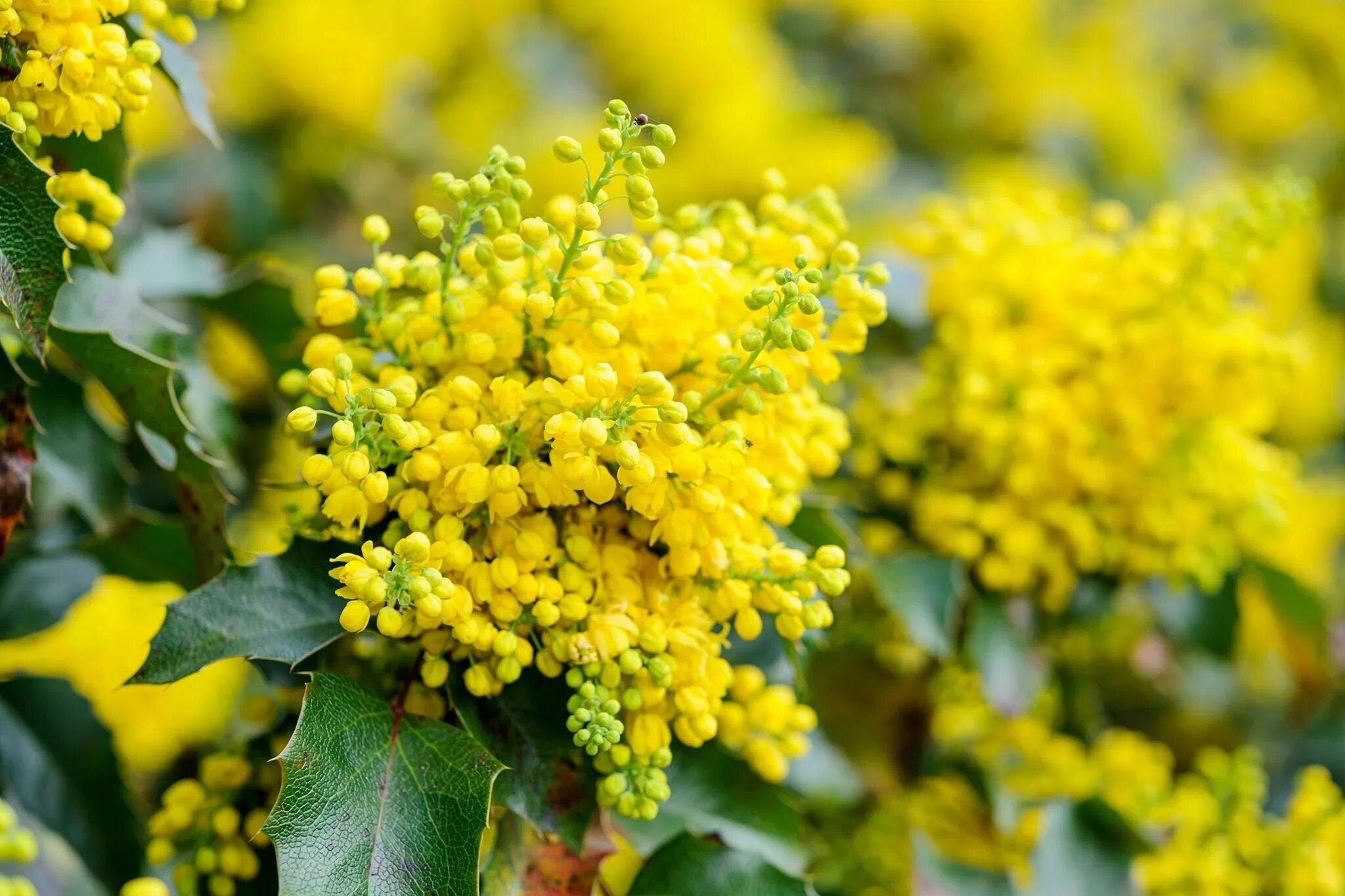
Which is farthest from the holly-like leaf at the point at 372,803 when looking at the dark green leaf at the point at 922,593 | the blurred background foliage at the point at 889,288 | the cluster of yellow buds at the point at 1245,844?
the cluster of yellow buds at the point at 1245,844

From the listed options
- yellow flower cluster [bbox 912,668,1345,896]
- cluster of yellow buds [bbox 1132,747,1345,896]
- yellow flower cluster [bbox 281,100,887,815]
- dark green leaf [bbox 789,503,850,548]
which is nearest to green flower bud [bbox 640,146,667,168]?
yellow flower cluster [bbox 281,100,887,815]

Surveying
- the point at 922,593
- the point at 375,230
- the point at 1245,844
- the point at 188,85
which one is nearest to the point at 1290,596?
the point at 1245,844

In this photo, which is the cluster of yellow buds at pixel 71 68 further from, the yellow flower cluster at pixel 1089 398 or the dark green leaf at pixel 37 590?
the yellow flower cluster at pixel 1089 398

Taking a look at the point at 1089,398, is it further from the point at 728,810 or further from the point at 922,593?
the point at 728,810

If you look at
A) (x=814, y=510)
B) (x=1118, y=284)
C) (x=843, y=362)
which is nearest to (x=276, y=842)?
(x=814, y=510)

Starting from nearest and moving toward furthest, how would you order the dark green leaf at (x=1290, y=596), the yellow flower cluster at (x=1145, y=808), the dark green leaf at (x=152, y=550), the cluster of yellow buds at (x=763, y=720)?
the cluster of yellow buds at (x=763, y=720), the dark green leaf at (x=152, y=550), the yellow flower cluster at (x=1145, y=808), the dark green leaf at (x=1290, y=596)

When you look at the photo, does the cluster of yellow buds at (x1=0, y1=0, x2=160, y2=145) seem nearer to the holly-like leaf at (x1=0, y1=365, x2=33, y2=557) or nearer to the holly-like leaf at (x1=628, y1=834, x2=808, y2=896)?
the holly-like leaf at (x1=0, y1=365, x2=33, y2=557)

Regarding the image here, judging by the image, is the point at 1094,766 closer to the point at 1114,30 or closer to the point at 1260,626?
the point at 1260,626
